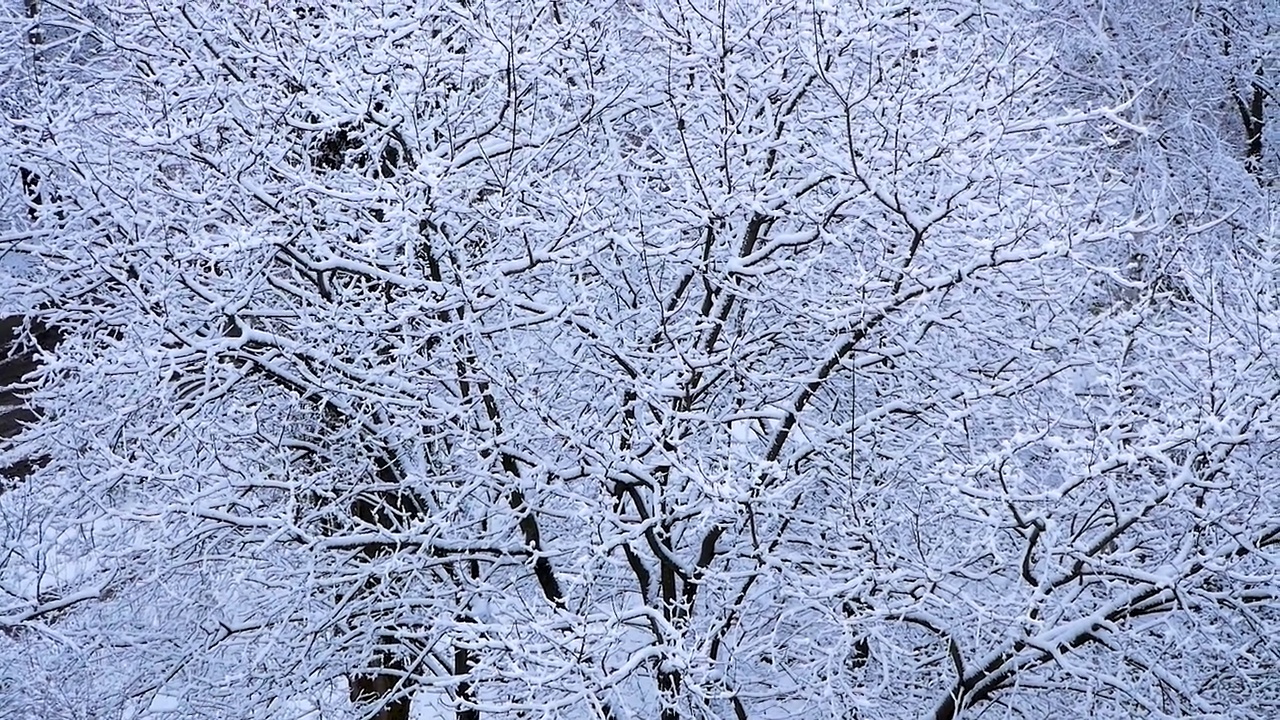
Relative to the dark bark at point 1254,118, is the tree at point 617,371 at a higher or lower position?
lower

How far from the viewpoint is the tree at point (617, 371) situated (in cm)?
598

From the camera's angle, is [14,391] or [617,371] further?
[14,391]

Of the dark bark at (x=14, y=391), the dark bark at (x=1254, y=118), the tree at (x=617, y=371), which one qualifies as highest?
the dark bark at (x=1254, y=118)

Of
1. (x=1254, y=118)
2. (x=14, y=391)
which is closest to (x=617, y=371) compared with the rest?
(x=1254, y=118)

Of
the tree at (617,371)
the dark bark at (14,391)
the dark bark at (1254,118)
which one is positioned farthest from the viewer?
the dark bark at (14,391)

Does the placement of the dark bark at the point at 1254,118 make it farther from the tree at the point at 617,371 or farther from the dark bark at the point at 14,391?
the dark bark at the point at 14,391

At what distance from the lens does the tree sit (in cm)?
598

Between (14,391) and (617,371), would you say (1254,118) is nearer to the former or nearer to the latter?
(617,371)

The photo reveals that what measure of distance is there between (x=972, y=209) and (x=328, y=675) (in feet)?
16.4

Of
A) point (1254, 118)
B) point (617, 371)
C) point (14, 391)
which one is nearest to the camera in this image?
point (617, 371)

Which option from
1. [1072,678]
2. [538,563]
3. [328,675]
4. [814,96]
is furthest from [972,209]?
[328,675]

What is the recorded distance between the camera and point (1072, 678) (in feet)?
19.4

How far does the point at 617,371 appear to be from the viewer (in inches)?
266

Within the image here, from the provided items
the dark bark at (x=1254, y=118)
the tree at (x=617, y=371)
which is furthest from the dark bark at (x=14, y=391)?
the dark bark at (x=1254, y=118)
